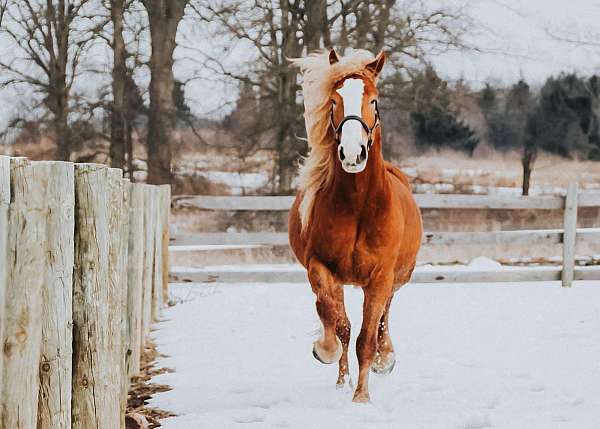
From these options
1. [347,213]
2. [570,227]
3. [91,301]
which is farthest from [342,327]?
[570,227]

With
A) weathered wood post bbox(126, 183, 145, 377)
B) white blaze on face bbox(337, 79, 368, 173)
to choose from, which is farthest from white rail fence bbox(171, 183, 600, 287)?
white blaze on face bbox(337, 79, 368, 173)

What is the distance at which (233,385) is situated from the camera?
402cm

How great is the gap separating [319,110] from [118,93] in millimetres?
8216

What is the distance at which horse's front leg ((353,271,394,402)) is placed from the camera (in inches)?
143

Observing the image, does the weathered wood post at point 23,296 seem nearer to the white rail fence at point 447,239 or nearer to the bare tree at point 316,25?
the white rail fence at point 447,239

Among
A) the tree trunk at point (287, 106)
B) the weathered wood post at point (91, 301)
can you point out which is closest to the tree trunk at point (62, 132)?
the tree trunk at point (287, 106)

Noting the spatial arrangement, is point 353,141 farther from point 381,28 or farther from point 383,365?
point 381,28

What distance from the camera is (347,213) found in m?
3.59

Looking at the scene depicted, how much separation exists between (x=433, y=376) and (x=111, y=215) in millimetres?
2666

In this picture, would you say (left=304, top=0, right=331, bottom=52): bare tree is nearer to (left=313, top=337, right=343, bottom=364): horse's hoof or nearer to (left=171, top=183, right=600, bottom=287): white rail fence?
(left=171, top=183, right=600, bottom=287): white rail fence

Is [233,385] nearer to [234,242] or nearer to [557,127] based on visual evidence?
[234,242]

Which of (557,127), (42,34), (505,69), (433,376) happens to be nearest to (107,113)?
(42,34)

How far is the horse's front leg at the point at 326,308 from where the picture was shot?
3666 millimetres

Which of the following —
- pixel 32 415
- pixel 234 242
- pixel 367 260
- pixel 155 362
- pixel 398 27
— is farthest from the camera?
pixel 398 27
